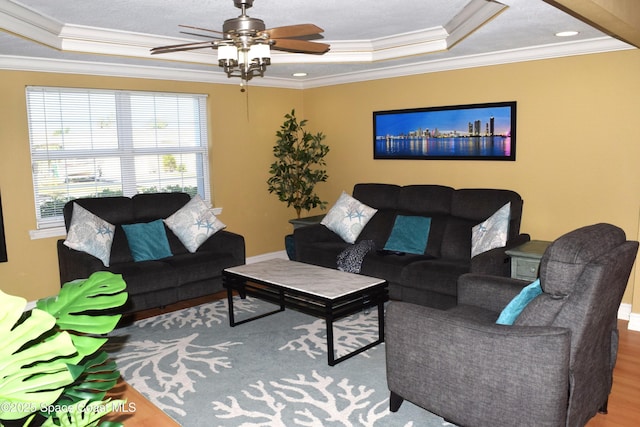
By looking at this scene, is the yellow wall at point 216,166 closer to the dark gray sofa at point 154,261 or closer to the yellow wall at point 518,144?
the yellow wall at point 518,144

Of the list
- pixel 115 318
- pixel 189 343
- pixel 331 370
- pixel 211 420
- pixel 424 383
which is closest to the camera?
pixel 115 318

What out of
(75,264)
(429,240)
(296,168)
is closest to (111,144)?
(75,264)

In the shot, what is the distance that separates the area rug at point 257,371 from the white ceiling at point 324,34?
245 centimetres

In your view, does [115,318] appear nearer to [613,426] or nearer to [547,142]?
[613,426]

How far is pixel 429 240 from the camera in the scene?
5.13 metres

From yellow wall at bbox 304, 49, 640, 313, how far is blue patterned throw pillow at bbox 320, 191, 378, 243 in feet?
2.49

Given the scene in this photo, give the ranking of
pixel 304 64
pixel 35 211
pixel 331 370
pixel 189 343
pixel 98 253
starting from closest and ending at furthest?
pixel 331 370
pixel 189 343
pixel 98 253
pixel 35 211
pixel 304 64

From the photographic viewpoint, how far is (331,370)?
3.57 meters

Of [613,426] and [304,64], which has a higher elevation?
[304,64]

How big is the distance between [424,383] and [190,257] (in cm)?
299

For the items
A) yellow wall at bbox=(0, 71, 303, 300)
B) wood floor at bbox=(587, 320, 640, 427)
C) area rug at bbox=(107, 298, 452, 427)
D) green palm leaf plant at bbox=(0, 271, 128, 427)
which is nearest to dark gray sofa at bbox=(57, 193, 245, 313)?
area rug at bbox=(107, 298, 452, 427)

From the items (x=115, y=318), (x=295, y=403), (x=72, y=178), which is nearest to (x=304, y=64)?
(x=72, y=178)

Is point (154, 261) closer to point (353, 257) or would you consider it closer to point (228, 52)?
point (353, 257)

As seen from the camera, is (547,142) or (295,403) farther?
(547,142)
